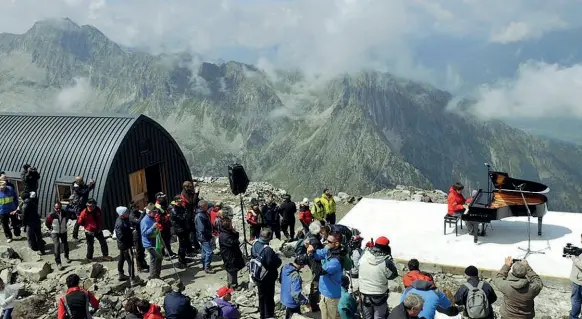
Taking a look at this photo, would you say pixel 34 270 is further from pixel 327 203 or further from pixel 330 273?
pixel 327 203

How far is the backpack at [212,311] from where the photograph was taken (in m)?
8.27

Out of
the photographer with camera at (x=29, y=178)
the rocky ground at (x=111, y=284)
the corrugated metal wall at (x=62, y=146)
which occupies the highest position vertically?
the corrugated metal wall at (x=62, y=146)

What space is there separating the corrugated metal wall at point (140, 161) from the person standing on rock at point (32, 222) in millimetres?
4537

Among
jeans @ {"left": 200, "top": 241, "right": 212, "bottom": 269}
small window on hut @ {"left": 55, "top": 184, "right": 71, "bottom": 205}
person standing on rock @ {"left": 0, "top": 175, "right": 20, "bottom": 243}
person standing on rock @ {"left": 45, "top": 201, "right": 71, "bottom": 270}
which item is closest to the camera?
jeans @ {"left": 200, "top": 241, "right": 212, "bottom": 269}

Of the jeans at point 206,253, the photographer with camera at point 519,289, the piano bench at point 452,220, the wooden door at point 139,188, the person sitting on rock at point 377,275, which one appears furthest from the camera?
the wooden door at point 139,188

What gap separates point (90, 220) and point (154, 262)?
2634mm

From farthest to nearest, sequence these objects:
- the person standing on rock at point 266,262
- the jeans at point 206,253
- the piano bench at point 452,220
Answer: the piano bench at point 452,220
the jeans at point 206,253
the person standing on rock at point 266,262

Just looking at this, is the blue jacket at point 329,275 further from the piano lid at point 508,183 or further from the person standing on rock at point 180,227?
the piano lid at point 508,183

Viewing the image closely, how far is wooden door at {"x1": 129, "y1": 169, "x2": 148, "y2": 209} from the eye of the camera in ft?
70.2

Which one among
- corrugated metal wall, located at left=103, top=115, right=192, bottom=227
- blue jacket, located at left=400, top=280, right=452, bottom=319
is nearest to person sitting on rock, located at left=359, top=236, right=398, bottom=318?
blue jacket, located at left=400, top=280, right=452, bottom=319

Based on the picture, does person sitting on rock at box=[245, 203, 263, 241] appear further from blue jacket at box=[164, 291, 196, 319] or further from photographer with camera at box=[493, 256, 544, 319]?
photographer with camera at box=[493, 256, 544, 319]

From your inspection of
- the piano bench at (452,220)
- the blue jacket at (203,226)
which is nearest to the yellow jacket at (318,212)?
the piano bench at (452,220)

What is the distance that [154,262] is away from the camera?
12.7 meters

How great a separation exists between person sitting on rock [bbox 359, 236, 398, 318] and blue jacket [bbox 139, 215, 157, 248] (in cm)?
598
